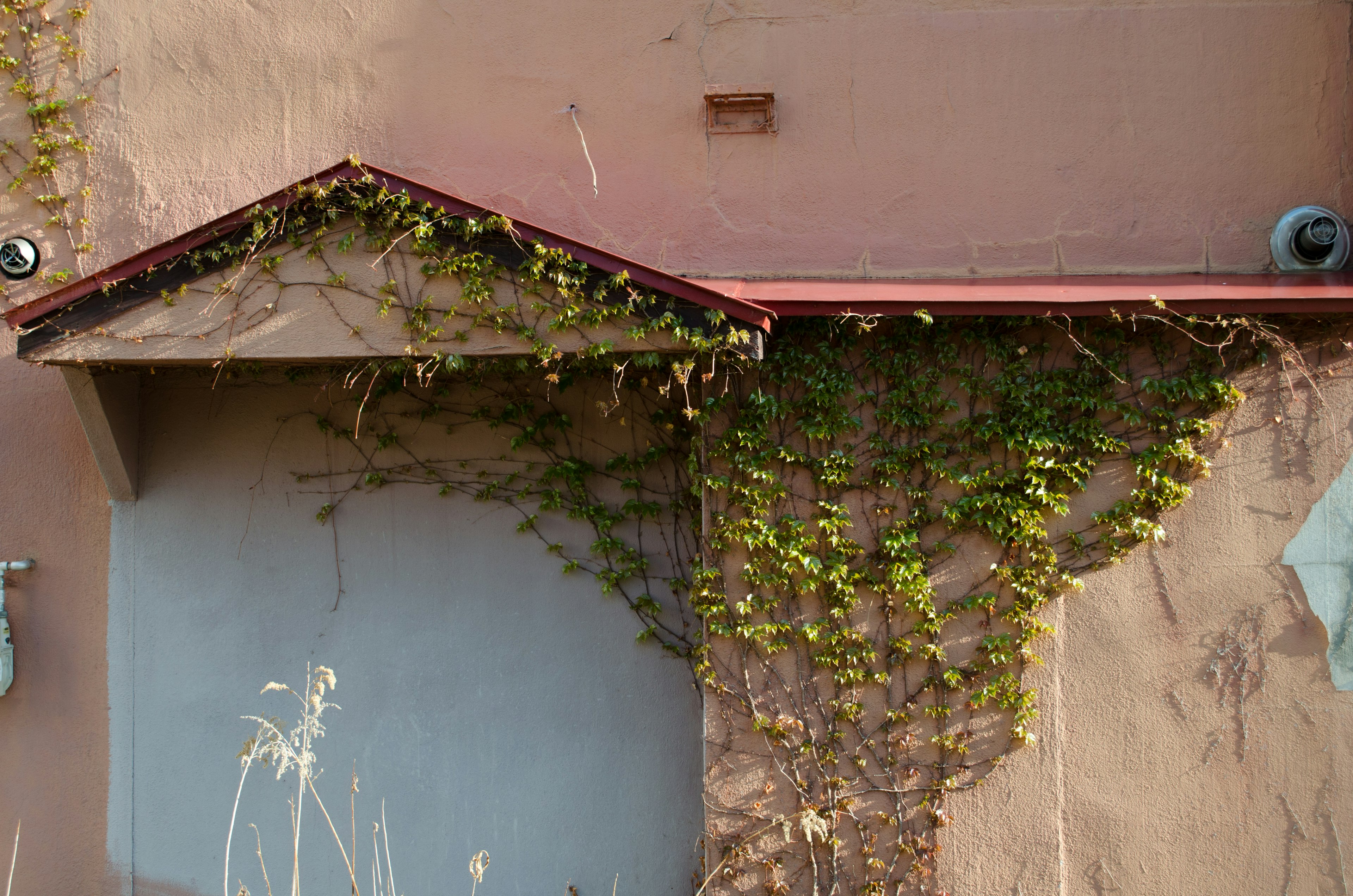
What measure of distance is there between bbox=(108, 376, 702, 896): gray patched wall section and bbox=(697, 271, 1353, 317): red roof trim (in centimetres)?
190

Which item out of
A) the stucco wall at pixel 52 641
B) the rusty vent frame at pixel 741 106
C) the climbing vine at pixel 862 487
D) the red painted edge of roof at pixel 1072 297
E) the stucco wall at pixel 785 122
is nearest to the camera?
the red painted edge of roof at pixel 1072 297

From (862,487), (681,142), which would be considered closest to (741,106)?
(681,142)

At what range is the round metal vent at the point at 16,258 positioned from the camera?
4914mm

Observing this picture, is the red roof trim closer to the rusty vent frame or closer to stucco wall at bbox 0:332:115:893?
the rusty vent frame

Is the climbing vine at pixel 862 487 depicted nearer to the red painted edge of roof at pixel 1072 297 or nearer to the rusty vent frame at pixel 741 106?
the red painted edge of roof at pixel 1072 297

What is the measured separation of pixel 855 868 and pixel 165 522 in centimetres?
408

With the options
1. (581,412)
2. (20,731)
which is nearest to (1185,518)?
(581,412)

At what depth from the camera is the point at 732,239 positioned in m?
4.66

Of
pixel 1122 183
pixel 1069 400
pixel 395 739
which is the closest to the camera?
pixel 1069 400

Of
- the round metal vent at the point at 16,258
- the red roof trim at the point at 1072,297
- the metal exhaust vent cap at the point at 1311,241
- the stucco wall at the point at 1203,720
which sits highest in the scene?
the round metal vent at the point at 16,258

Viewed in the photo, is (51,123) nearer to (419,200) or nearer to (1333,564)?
(419,200)

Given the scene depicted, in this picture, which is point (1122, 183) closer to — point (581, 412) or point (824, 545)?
point (824, 545)

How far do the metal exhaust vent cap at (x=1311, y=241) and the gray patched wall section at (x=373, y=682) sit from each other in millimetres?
3638

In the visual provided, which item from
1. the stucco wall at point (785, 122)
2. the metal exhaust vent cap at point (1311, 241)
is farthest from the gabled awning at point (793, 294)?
the stucco wall at point (785, 122)
